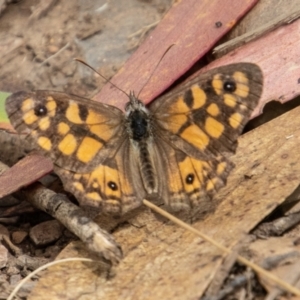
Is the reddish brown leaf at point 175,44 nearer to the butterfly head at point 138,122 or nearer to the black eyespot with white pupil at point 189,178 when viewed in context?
the butterfly head at point 138,122

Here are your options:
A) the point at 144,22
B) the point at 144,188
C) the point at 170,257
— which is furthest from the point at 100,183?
the point at 144,22

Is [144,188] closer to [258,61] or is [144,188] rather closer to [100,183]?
[100,183]

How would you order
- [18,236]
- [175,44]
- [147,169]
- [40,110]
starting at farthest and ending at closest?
[175,44] < [18,236] < [147,169] < [40,110]

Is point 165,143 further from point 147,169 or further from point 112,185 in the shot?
point 112,185

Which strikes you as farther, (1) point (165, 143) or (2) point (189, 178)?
(1) point (165, 143)

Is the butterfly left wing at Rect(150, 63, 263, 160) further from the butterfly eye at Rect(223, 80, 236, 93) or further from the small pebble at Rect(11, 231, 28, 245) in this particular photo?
the small pebble at Rect(11, 231, 28, 245)

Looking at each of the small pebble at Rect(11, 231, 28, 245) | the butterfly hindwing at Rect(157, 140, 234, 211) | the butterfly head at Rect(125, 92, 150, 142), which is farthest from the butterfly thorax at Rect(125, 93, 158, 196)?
the small pebble at Rect(11, 231, 28, 245)

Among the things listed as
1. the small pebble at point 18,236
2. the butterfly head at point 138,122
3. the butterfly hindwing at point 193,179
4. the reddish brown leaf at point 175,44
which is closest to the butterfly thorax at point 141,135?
the butterfly head at point 138,122

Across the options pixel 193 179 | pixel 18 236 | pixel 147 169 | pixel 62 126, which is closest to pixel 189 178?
pixel 193 179
